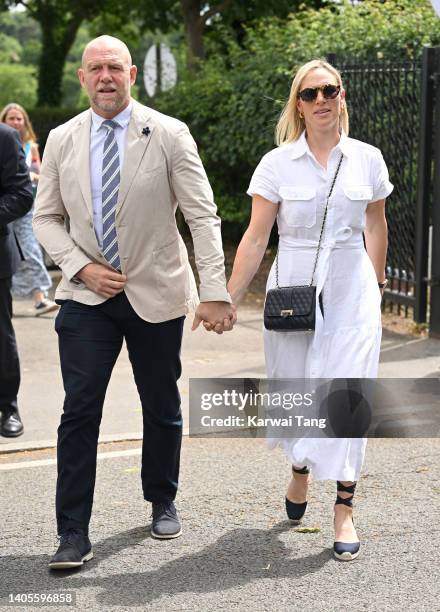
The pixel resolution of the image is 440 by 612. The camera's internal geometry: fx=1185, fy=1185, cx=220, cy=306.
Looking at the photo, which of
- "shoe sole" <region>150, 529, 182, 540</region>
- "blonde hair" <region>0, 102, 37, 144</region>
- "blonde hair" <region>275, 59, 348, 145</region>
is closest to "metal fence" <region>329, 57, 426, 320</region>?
"blonde hair" <region>0, 102, 37, 144</region>

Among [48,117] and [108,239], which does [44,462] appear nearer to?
[108,239]

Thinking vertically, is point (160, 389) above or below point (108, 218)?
below

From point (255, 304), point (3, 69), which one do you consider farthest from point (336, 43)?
point (3, 69)

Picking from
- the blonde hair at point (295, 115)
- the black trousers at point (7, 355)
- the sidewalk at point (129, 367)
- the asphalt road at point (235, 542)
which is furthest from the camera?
the sidewalk at point (129, 367)

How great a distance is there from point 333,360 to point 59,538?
1.30 m

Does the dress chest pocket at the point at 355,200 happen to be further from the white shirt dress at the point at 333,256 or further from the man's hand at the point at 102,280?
the man's hand at the point at 102,280

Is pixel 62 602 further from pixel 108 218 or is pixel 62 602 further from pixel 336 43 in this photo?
pixel 336 43

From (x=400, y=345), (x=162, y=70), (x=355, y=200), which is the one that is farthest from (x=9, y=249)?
(x=162, y=70)

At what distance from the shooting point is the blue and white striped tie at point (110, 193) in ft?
15.2

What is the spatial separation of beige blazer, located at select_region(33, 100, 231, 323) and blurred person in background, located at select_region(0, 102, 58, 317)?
6291mm

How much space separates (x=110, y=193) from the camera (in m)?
4.64

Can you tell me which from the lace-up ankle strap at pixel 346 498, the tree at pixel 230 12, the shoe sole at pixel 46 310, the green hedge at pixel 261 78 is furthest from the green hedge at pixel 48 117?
the lace-up ankle strap at pixel 346 498

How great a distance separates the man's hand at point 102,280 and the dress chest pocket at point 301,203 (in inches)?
28.9

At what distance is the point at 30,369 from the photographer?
880 cm
